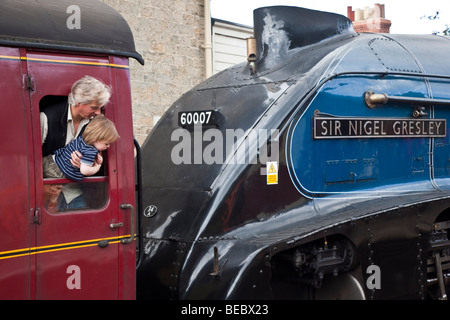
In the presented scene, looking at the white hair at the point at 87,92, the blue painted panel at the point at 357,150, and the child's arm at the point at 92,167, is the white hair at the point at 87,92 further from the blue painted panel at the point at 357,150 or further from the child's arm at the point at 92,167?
the blue painted panel at the point at 357,150

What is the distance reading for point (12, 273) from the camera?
3.30 meters

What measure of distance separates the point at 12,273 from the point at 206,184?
5.23 ft

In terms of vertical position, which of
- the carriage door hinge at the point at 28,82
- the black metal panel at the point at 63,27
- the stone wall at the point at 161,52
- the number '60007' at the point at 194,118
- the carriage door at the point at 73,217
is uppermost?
the stone wall at the point at 161,52

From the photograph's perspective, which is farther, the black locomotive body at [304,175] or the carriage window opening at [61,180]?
the black locomotive body at [304,175]

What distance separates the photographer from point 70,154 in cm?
359

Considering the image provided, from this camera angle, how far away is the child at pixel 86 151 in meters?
3.55

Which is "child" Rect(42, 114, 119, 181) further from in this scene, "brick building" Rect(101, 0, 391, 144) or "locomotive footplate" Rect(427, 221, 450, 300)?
"brick building" Rect(101, 0, 391, 144)

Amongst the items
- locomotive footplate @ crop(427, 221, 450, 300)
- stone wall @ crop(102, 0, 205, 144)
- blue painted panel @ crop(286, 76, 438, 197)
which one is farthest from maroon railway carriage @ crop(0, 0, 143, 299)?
stone wall @ crop(102, 0, 205, 144)

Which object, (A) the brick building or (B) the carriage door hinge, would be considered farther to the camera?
(A) the brick building

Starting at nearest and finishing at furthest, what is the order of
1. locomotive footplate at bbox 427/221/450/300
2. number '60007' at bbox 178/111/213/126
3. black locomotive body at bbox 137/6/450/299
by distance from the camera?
black locomotive body at bbox 137/6/450/299 < number '60007' at bbox 178/111/213/126 < locomotive footplate at bbox 427/221/450/300

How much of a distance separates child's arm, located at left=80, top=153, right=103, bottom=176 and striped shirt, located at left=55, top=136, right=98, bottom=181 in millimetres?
18

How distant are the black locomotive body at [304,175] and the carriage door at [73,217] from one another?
404mm

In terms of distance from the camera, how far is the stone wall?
11125mm

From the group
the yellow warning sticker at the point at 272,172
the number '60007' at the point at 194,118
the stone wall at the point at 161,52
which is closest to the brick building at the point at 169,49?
the stone wall at the point at 161,52
